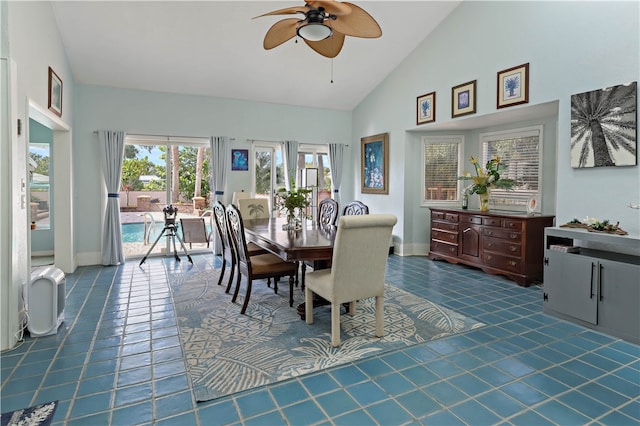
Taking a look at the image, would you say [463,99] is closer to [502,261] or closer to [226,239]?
[502,261]

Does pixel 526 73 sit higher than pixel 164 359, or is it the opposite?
pixel 526 73

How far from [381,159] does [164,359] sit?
519 centimetres

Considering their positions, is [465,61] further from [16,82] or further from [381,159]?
[16,82]

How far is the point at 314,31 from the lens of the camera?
2912 millimetres

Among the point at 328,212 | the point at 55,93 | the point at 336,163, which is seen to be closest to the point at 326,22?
the point at 328,212

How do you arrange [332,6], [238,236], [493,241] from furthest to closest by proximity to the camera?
[493,241] → [238,236] → [332,6]

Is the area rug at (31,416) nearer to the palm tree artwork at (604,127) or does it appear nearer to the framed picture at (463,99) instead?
the palm tree artwork at (604,127)

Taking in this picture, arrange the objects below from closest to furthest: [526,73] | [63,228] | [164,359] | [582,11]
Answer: [164,359], [582,11], [526,73], [63,228]

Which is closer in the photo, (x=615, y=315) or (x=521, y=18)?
(x=615, y=315)

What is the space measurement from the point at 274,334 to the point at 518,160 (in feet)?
14.7

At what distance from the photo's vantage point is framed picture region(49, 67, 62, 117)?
13.5 ft

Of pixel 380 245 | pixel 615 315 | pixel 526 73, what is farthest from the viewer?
pixel 526 73

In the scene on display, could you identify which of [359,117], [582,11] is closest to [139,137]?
[359,117]

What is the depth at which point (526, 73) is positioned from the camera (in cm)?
431
